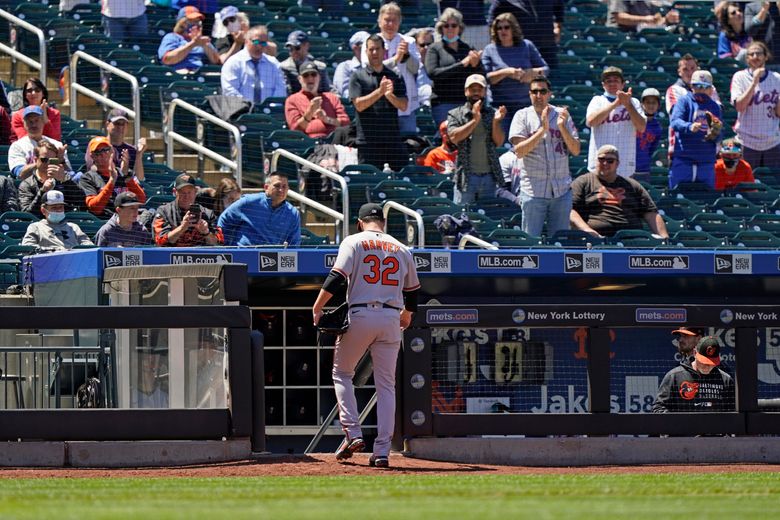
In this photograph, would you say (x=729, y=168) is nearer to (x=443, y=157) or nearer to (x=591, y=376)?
(x=443, y=157)

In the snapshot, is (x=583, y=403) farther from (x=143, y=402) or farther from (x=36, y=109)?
(x=36, y=109)

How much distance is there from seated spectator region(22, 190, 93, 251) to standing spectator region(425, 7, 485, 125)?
5696 millimetres

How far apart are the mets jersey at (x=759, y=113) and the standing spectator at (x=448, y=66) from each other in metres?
3.57

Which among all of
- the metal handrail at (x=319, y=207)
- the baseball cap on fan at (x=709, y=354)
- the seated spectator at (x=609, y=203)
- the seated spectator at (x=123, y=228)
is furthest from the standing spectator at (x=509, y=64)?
the baseball cap on fan at (x=709, y=354)

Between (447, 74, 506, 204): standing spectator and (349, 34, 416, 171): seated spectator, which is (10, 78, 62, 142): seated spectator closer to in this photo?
(349, 34, 416, 171): seated spectator

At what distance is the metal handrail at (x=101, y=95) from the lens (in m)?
15.6

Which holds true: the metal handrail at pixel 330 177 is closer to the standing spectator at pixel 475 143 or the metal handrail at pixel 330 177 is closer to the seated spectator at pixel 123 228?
the standing spectator at pixel 475 143

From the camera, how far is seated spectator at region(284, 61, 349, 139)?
1658cm

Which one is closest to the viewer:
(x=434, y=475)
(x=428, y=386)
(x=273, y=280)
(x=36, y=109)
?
(x=434, y=475)

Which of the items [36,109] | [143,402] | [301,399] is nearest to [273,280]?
[301,399]

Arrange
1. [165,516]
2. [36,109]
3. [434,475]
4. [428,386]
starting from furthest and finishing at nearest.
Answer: [36,109]
[428,386]
[434,475]
[165,516]

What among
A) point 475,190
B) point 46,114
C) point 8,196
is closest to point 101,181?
point 8,196

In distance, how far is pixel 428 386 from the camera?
10398 millimetres

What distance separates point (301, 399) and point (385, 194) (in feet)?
10.7
